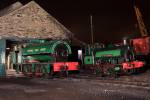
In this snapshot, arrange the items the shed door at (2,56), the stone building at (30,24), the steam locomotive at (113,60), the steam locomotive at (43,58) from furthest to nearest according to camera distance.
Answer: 1. the stone building at (30,24)
2. the shed door at (2,56)
3. the steam locomotive at (43,58)
4. the steam locomotive at (113,60)

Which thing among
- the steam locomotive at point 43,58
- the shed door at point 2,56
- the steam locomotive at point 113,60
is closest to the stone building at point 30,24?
the shed door at point 2,56

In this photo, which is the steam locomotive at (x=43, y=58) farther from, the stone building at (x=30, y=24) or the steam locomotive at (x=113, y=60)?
the stone building at (x=30, y=24)

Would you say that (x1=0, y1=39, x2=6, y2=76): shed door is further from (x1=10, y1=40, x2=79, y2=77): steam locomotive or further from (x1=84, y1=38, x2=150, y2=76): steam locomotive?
(x1=84, y1=38, x2=150, y2=76): steam locomotive

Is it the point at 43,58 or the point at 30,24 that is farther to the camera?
the point at 30,24

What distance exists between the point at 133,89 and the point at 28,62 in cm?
1467

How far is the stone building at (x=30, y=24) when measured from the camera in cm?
4016

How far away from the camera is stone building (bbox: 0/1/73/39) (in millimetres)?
40156

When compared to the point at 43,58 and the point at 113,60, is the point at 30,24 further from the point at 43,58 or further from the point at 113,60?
the point at 113,60

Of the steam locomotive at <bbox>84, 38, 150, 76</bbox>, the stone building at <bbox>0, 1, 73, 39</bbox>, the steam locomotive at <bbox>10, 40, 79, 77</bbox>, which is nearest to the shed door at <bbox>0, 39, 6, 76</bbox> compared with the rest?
the steam locomotive at <bbox>10, 40, 79, 77</bbox>

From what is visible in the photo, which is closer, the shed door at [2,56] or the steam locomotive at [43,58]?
the steam locomotive at [43,58]

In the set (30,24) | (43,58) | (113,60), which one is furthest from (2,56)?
(113,60)

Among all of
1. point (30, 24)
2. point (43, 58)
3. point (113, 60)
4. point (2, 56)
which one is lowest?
point (113, 60)

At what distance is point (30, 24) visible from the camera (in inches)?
1667

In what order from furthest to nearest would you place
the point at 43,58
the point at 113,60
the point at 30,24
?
the point at 30,24, the point at 43,58, the point at 113,60
